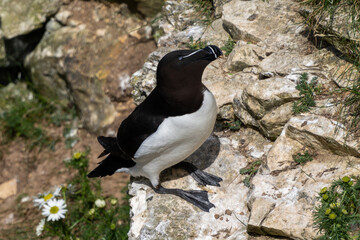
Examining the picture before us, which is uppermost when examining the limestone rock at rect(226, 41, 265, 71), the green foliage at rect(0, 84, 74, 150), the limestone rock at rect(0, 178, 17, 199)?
the limestone rock at rect(226, 41, 265, 71)

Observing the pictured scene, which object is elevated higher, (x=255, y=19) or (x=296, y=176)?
(x=255, y=19)

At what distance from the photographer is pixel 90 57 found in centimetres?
605

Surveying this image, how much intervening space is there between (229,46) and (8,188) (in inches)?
143

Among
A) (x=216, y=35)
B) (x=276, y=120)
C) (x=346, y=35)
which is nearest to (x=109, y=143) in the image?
(x=276, y=120)

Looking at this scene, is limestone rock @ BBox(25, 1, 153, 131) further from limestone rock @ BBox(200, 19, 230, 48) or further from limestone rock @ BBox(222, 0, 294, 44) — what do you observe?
limestone rock @ BBox(222, 0, 294, 44)

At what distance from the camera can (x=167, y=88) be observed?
119 inches

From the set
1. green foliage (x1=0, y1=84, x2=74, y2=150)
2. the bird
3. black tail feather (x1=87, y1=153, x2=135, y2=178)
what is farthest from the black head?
green foliage (x1=0, y1=84, x2=74, y2=150)

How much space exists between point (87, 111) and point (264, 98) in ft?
10.6

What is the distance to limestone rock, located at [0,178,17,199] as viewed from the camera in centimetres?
589

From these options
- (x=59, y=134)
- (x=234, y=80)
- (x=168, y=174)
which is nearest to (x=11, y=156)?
(x=59, y=134)

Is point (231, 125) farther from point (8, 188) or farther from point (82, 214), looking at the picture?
point (8, 188)

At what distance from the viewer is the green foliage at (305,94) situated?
339 centimetres

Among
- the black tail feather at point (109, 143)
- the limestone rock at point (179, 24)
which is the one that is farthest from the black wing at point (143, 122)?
the limestone rock at point (179, 24)

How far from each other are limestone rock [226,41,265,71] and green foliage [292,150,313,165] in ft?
3.53
